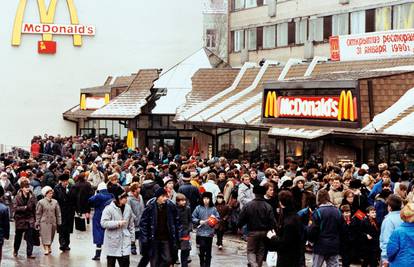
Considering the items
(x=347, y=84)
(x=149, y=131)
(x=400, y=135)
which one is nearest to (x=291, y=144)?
(x=347, y=84)

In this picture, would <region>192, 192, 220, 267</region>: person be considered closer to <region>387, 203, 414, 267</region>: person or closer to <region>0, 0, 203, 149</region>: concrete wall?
<region>387, 203, 414, 267</region>: person

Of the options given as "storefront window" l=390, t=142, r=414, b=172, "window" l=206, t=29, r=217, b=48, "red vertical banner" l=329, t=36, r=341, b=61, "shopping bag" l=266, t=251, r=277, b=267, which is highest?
"window" l=206, t=29, r=217, b=48

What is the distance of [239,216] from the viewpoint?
55.5ft

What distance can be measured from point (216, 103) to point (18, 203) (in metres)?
22.4

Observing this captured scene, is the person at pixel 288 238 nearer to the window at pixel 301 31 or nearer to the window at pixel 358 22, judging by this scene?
the window at pixel 358 22

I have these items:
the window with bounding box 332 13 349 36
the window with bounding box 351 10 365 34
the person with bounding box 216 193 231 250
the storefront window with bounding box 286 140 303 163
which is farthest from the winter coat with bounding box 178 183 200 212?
the window with bounding box 332 13 349 36

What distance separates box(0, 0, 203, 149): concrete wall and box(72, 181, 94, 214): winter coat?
40239 millimetres

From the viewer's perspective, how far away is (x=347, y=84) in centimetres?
2983

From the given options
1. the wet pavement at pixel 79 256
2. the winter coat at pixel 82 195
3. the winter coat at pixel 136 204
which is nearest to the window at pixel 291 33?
the wet pavement at pixel 79 256

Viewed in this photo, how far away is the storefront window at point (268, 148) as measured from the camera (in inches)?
1481

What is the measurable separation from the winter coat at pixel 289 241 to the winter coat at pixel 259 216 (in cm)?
151

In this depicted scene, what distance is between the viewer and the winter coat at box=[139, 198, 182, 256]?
16.6 m

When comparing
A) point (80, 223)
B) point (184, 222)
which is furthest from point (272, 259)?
→ point (80, 223)

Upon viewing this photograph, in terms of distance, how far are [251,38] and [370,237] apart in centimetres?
4119
